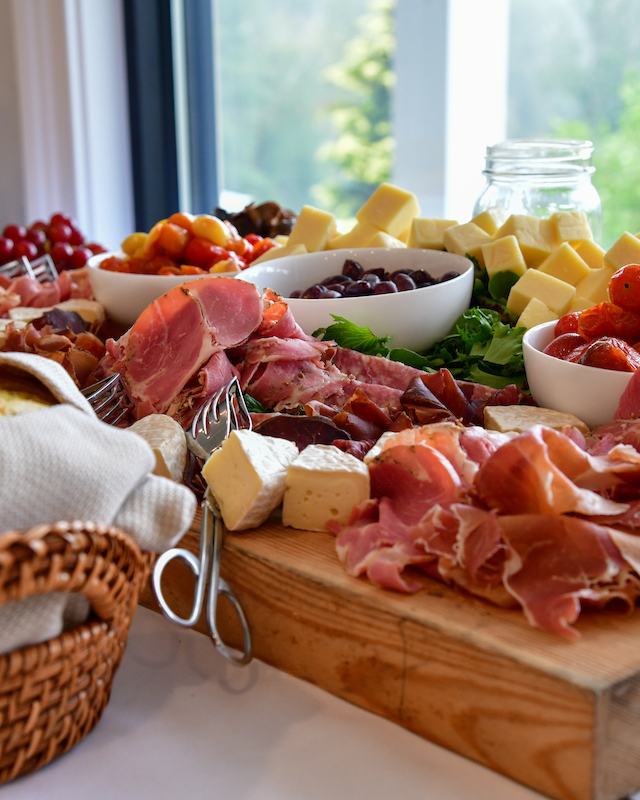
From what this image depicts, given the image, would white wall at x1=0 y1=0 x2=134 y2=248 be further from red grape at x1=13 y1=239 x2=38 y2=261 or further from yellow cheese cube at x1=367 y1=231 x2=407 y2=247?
yellow cheese cube at x1=367 y1=231 x2=407 y2=247

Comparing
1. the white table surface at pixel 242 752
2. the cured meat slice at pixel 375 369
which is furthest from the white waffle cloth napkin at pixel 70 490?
the cured meat slice at pixel 375 369

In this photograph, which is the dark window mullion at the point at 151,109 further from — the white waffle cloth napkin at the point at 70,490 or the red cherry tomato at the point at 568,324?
the white waffle cloth napkin at the point at 70,490

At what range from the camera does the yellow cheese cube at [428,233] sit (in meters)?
1.29

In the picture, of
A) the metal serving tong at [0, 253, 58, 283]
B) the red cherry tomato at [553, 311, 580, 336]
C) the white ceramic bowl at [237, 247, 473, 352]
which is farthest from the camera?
the metal serving tong at [0, 253, 58, 283]

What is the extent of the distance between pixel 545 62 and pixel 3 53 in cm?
210

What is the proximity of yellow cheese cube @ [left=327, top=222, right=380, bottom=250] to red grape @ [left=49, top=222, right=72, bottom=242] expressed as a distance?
77 centimetres

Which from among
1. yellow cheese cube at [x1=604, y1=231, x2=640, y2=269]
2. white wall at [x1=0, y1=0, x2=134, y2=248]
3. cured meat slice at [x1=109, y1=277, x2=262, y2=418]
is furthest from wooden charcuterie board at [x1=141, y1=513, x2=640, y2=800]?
white wall at [x1=0, y1=0, x2=134, y2=248]

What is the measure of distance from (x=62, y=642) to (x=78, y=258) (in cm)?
135

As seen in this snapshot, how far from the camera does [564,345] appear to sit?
0.88m

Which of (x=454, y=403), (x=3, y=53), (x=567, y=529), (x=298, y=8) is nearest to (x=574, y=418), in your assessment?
(x=454, y=403)

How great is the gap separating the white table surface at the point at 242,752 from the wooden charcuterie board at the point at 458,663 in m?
0.02

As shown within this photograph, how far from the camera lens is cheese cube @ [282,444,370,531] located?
67cm

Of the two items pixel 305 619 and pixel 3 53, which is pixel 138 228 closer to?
pixel 3 53

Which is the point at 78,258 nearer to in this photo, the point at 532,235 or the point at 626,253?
the point at 532,235
